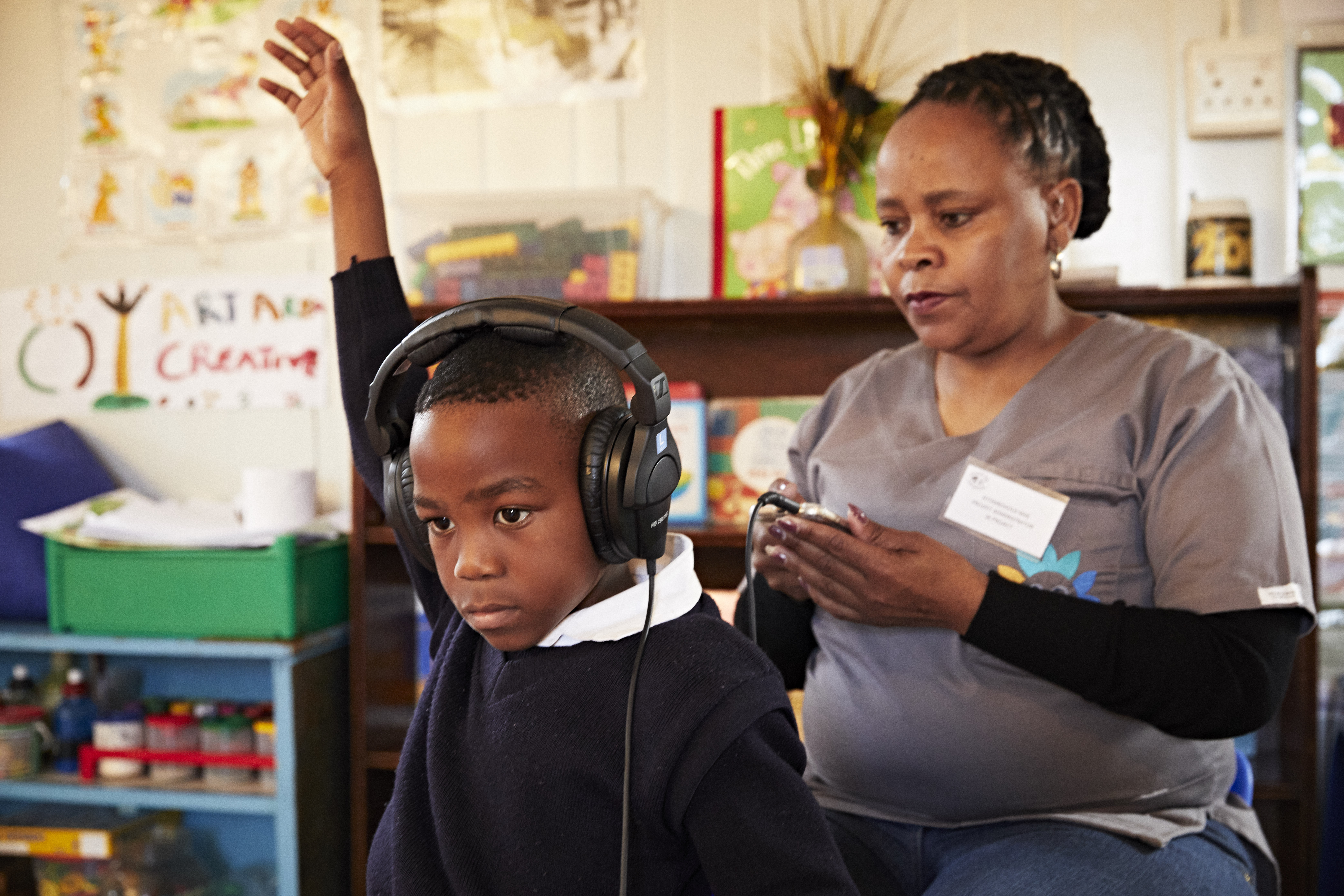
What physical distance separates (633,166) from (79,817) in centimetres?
185

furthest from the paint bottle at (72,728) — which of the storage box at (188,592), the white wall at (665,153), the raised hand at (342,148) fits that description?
the raised hand at (342,148)

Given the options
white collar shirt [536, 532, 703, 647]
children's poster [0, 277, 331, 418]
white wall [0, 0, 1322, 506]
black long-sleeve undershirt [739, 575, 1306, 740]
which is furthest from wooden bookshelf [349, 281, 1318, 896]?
white collar shirt [536, 532, 703, 647]

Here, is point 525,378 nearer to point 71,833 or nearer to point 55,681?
point 71,833

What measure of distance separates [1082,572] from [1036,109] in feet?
1.78

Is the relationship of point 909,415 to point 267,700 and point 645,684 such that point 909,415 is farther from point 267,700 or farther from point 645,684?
point 267,700

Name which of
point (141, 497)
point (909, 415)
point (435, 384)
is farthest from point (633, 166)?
point (435, 384)

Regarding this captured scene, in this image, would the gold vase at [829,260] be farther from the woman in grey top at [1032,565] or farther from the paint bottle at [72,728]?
the paint bottle at [72,728]

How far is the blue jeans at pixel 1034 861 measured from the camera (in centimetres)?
94

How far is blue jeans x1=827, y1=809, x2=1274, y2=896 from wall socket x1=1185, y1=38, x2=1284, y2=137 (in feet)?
4.92

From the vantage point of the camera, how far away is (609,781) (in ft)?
2.52

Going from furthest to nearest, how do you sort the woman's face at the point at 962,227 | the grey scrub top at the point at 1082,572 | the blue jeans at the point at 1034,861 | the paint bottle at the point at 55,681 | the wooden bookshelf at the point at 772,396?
the paint bottle at the point at 55,681 < the wooden bookshelf at the point at 772,396 < the woman's face at the point at 962,227 < the grey scrub top at the point at 1082,572 < the blue jeans at the point at 1034,861

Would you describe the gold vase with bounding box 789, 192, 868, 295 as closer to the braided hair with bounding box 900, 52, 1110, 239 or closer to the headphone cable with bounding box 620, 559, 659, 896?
the braided hair with bounding box 900, 52, 1110, 239

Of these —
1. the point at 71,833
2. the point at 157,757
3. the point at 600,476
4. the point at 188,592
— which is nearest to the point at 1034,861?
the point at 600,476

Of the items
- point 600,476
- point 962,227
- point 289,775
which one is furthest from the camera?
point 289,775
